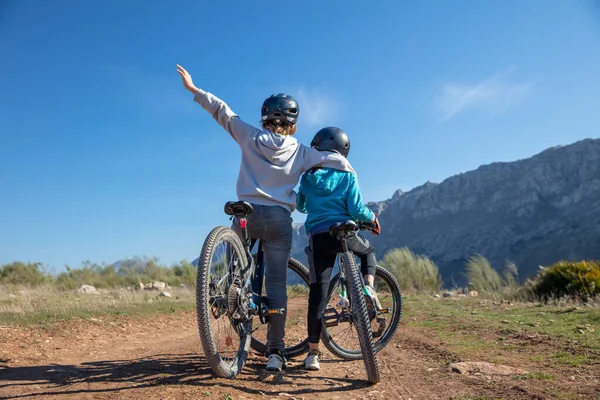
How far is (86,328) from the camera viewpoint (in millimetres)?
6043

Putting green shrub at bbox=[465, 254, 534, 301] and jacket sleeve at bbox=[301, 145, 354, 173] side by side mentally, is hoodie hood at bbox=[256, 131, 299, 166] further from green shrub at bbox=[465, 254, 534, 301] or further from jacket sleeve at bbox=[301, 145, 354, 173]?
green shrub at bbox=[465, 254, 534, 301]

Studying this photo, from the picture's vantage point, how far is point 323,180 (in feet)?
12.6

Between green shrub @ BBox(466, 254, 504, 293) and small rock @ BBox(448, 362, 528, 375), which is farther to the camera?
green shrub @ BBox(466, 254, 504, 293)

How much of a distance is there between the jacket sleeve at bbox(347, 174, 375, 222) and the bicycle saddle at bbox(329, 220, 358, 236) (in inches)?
8.2

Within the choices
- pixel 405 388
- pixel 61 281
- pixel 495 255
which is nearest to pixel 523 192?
pixel 495 255

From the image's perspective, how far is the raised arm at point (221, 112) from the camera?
149 inches

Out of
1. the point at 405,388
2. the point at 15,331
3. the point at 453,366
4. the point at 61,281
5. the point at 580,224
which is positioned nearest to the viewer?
the point at 405,388

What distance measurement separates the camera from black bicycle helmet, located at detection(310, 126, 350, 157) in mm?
4059

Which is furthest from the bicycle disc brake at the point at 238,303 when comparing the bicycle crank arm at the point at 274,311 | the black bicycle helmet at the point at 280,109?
the black bicycle helmet at the point at 280,109

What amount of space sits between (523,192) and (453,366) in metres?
127

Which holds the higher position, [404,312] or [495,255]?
[495,255]

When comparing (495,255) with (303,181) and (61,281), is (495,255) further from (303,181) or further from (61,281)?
(303,181)

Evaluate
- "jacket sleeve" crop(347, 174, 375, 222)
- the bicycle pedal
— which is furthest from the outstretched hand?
the bicycle pedal

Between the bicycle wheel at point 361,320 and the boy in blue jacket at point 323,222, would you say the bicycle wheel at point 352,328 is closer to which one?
the boy in blue jacket at point 323,222
